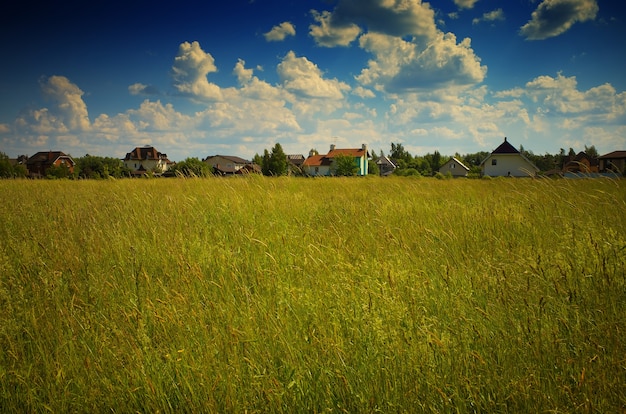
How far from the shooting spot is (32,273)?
3348mm

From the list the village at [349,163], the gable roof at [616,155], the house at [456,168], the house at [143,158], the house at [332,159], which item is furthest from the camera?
the house at [143,158]

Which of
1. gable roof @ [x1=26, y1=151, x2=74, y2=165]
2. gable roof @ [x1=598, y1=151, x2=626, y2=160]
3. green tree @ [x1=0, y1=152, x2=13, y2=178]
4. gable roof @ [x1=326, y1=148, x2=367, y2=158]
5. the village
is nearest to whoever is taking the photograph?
green tree @ [x1=0, y1=152, x2=13, y2=178]

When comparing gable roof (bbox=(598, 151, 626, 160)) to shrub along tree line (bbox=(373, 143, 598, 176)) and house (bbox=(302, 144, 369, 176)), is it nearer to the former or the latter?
shrub along tree line (bbox=(373, 143, 598, 176))

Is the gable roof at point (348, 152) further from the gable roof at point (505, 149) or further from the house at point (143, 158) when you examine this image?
the house at point (143, 158)

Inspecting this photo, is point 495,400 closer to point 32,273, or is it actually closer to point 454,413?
point 454,413

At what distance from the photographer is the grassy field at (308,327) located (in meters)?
1.73

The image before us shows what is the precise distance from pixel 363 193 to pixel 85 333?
21.4 ft

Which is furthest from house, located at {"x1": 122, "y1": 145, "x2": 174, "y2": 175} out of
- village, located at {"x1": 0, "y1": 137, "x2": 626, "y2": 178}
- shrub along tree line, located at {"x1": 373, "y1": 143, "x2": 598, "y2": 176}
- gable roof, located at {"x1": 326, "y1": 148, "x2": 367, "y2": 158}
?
shrub along tree line, located at {"x1": 373, "y1": 143, "x2": 598, "y2": 176}

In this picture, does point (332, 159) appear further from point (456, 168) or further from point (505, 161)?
point (505, 161)

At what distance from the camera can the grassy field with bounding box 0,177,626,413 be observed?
1.73m

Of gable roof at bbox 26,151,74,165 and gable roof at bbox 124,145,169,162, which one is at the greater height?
gable roof at bbox 124,145,169,162

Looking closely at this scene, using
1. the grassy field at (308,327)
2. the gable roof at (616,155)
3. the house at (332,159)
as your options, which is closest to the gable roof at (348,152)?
the house at (332,159)

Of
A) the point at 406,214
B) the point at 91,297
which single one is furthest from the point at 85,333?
the point at 406,214

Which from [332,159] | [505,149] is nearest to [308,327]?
[505,149]
